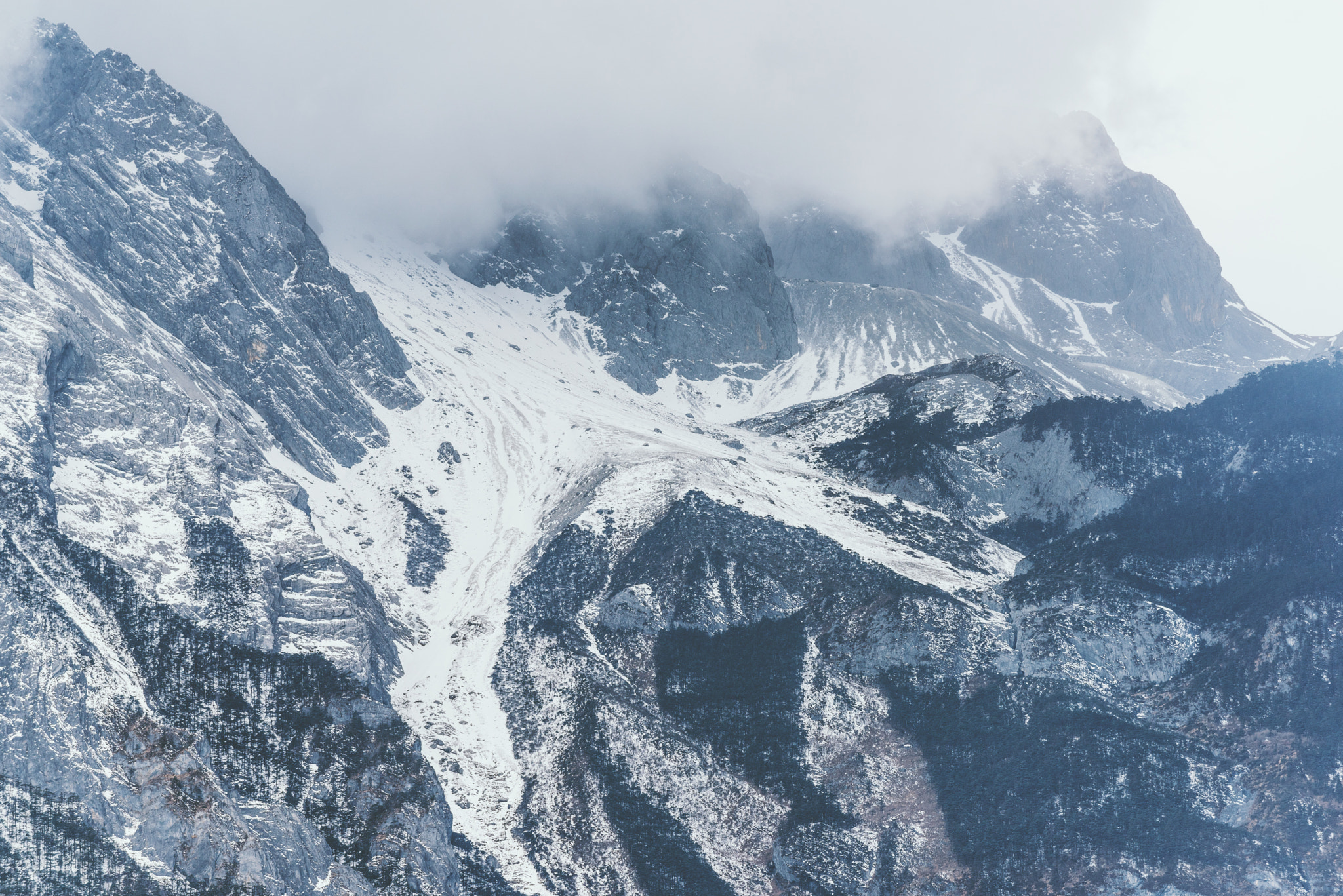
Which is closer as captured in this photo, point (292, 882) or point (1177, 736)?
point (292, 882)

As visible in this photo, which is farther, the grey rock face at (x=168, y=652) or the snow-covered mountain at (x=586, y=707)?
the snow-covered mountain at (x=586, y=707)

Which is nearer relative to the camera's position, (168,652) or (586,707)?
(168,652)

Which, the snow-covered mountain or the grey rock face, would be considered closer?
the grey rock face

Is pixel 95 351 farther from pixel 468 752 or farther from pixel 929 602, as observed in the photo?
pixel 929 602

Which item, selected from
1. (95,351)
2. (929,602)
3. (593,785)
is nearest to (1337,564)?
(929,602)

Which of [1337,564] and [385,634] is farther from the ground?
[1337,564]

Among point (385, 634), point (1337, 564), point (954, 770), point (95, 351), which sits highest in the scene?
point (1337, 564)

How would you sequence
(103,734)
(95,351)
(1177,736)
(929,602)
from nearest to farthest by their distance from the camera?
(103,734) < (1177,736) < (95,351) < (929,602)

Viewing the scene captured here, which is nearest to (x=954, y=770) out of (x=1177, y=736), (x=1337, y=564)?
(x=1177, y=736)

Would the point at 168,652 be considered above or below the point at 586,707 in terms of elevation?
below

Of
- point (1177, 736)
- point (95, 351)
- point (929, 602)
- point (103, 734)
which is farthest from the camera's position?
point (929, 602)
